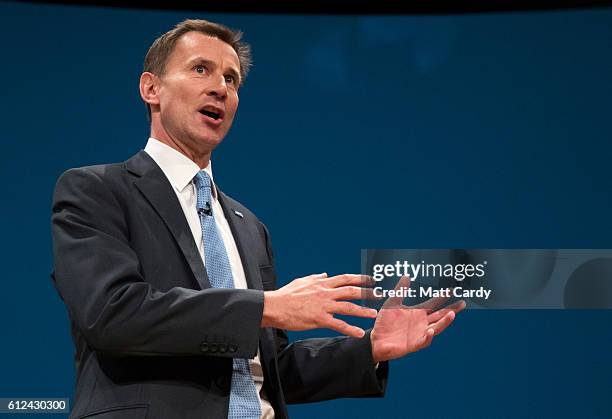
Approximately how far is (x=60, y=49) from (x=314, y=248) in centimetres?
136

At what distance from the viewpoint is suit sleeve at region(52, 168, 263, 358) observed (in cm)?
133

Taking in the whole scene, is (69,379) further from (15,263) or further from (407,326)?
(407,326)

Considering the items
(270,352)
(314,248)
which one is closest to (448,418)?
(314,248)

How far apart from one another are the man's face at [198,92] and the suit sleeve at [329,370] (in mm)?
483

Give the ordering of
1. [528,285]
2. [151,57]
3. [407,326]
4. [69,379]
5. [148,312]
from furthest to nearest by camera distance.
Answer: [69,379] → [528,285] → [151,57] → [407,326] → [148,312]

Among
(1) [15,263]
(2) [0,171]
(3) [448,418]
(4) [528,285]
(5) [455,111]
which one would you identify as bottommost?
(3) [448,418]

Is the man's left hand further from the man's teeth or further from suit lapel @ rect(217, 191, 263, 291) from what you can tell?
the man's teeth

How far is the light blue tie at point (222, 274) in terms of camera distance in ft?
4.87

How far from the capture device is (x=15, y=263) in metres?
3.17

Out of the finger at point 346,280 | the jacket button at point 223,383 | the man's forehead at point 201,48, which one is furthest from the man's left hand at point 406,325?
the man's forehead at point 201,48

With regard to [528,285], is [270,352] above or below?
below

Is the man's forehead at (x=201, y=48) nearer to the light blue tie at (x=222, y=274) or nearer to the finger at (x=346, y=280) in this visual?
the light blue tie at (x=222, y=274)

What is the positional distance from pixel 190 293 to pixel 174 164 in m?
0.40

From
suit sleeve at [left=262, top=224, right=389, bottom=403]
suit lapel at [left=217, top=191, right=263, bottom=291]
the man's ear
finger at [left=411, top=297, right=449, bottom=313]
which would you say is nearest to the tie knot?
suit lapel at [left=217, top=191, right=263, bottom=291]
